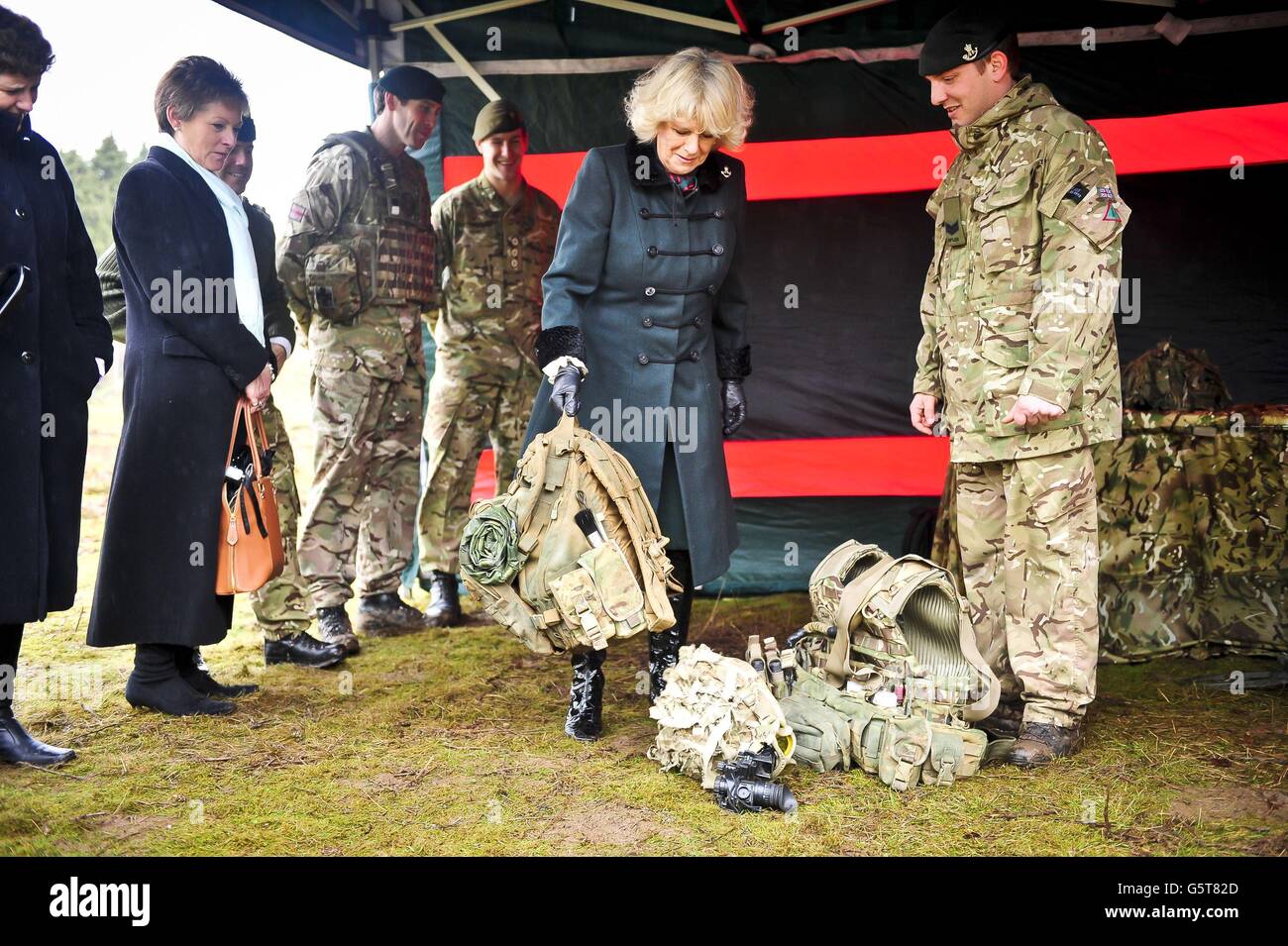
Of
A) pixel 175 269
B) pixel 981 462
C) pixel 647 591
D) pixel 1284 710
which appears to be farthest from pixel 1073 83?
pixel 175 269

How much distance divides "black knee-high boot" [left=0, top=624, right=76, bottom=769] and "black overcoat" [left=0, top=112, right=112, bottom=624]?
0.36 feet

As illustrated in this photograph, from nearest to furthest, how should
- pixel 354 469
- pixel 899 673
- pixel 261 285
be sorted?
pixel 899 673 → pixel 261 285 → pixel 354 469

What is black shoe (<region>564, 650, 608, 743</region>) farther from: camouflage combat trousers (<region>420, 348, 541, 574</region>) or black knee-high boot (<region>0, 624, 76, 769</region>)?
camouflage combat trousers (<region>420, 348, 541, 574</region>)

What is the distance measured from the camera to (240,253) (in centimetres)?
363

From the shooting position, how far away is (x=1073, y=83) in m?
5.00

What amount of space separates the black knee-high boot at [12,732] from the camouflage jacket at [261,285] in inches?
45.1

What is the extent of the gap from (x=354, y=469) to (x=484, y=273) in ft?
3.87

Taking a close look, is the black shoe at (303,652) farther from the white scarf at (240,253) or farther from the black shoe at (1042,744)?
the black shoe at (1042,744)

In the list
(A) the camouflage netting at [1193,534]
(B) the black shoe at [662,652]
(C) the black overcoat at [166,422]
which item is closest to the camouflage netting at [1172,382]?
(A) the camouflage netting at [1193,534]

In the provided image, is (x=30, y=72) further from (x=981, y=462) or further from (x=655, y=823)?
(x=981, y=462)

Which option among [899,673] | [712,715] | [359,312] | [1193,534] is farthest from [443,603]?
[1193,534]

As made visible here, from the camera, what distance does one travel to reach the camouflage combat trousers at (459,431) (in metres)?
5.17

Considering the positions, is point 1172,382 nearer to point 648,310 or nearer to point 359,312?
point 648,310

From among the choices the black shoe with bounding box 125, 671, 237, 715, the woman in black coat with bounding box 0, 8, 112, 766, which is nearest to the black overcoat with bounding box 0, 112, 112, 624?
the woman in black coat with bounding box 0, 8, 112, 766
